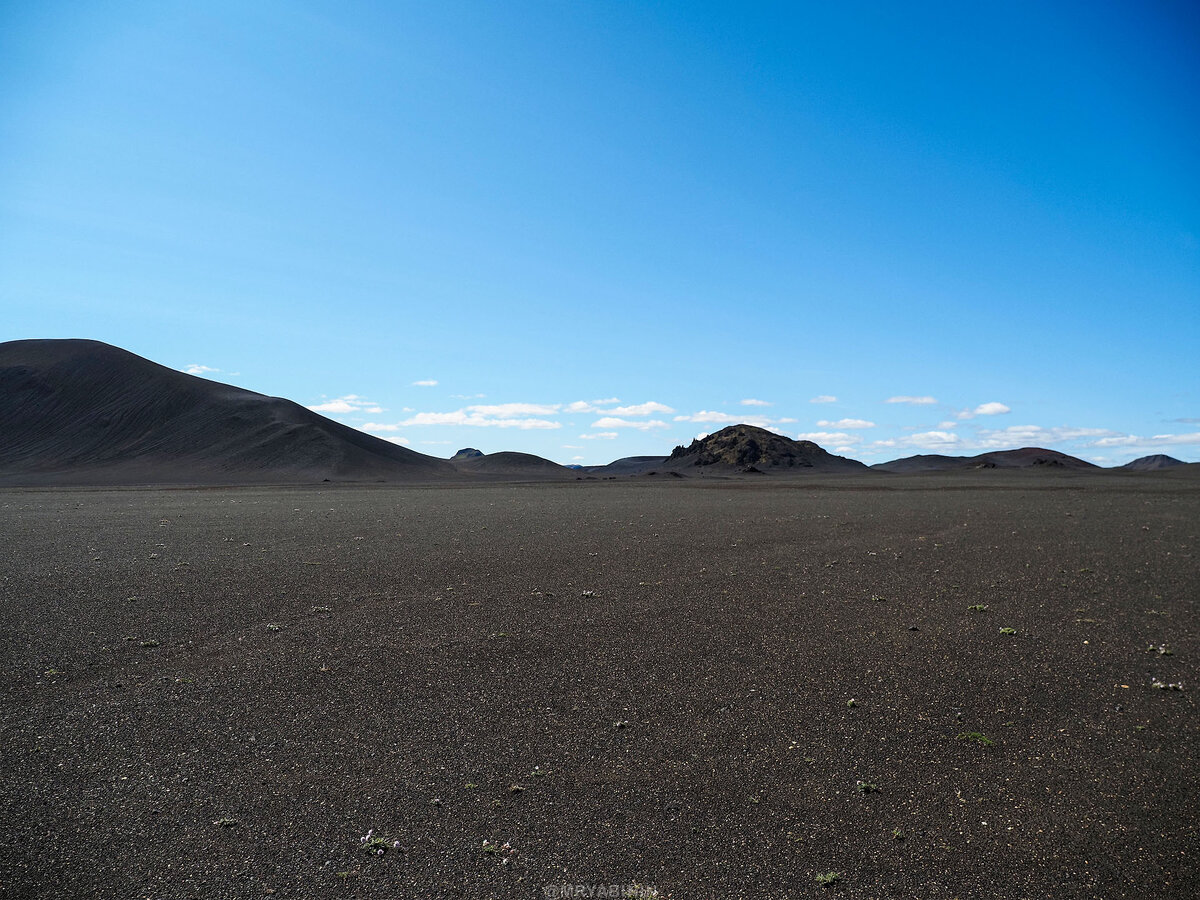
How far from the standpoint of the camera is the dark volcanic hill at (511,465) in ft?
391

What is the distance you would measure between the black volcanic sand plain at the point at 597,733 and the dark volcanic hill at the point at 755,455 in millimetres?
109008

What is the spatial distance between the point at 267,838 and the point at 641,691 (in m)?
3.78

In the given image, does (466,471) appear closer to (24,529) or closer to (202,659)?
(24,529)

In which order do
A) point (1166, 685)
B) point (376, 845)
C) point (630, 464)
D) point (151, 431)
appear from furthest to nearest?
point (630, 464) → point (151, 431) → point (1166, 685) → point (376, 845)

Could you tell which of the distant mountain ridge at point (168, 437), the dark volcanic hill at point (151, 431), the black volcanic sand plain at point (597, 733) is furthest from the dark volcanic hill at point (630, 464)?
the black volcanic sand plain at point (597, 733)

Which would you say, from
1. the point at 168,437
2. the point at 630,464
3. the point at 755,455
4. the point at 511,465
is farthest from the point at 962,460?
the point at 168,437

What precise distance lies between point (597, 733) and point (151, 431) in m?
110

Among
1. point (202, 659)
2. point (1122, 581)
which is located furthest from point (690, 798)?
point (1122, 581)

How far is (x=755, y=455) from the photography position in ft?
410

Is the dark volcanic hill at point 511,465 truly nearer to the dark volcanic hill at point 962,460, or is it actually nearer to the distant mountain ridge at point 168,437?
the distant mountain ridge at point 168,437

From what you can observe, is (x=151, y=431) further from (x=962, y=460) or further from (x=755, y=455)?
(x=962, y=460)

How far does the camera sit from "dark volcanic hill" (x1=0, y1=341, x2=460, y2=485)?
85.5 m

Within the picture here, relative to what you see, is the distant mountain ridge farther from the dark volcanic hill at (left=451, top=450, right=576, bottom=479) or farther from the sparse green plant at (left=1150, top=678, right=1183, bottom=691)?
the sparse green plant at (left=1150, top=678, right=1183, bottom=691)

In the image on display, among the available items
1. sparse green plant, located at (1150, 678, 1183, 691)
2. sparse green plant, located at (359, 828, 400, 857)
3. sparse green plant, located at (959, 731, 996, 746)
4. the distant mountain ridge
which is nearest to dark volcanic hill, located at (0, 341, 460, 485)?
the distant mountain ridge
